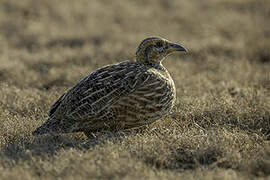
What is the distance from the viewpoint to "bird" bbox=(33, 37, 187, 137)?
6.01 meters

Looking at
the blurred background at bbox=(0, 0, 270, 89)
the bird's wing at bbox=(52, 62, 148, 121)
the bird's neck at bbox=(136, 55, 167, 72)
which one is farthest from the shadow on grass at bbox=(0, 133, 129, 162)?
the blurred background at bbox=(0, 0, 270, 89)

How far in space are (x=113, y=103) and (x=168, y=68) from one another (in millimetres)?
4397

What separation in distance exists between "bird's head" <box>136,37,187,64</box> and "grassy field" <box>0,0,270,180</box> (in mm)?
903

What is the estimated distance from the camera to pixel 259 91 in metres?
8.14

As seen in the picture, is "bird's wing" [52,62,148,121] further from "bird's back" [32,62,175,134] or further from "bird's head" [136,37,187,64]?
"bird's head" [136,37,187,64]

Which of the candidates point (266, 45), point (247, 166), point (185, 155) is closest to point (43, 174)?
point (185, 155)

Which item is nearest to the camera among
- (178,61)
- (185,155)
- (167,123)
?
(185,155)

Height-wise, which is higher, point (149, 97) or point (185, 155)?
point (149, 97)

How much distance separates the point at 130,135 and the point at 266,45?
283 inches

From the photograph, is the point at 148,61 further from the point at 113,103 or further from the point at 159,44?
the point at 113,103

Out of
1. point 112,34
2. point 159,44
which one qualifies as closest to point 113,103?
point 159,44

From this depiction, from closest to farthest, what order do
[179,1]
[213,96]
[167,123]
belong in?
[167,123]
[213,96]
[179,1]

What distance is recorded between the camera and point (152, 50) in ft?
22.0

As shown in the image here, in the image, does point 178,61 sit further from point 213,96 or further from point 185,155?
point 185,155
